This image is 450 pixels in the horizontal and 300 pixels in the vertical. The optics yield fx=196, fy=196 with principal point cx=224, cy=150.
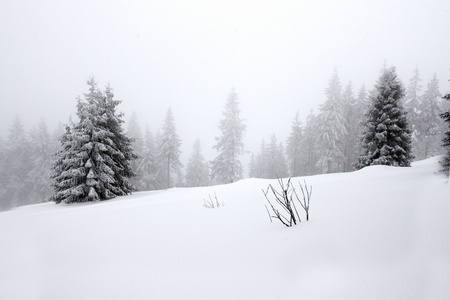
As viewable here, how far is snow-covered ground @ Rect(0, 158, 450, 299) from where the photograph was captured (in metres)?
1.31

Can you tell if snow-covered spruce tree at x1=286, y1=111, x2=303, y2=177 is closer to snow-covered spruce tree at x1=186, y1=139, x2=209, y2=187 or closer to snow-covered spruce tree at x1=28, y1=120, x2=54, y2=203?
snow-covered spruce tree at x1=186, y1=139, x2=209, y2=187

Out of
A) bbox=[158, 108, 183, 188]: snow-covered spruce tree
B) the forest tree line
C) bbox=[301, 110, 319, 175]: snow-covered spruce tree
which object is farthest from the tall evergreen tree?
bbox=[158, 108, 183, 188]: snow-covered spruce tree

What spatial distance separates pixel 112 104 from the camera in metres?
13.8

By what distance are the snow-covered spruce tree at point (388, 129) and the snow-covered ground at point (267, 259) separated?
44.9 feet

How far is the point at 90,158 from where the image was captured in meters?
11.9

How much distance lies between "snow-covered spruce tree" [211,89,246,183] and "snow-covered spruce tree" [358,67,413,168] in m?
13.1

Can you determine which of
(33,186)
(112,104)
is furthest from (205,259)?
(33,186)

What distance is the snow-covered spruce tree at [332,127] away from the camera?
22.2 meters

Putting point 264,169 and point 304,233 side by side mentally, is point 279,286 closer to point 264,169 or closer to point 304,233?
point 304,233

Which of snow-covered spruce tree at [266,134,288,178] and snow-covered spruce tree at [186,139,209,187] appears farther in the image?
snow-covered spruce tree at [266,134,288,178]

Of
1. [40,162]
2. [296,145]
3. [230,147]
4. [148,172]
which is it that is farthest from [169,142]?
[296,145]

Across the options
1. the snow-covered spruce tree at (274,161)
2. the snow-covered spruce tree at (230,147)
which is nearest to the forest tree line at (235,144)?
the snow-covered spruce tree at (230,147)

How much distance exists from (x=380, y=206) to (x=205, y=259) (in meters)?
2.21

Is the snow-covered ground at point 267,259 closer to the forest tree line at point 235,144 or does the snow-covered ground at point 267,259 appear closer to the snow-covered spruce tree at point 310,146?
the forest tree line at point 235,144
